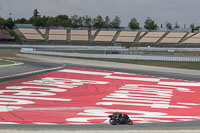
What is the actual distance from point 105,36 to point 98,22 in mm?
19676

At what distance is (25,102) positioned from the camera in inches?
835

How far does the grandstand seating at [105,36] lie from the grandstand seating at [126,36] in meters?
2.98

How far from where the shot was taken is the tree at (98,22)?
137000 millimetres

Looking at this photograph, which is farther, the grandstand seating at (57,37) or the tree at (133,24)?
the tree at (133,24)

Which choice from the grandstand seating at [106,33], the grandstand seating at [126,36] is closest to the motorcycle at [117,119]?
the grandstand seating at [126,36]

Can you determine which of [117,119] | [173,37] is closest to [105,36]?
[173,37]

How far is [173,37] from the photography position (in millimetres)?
113562

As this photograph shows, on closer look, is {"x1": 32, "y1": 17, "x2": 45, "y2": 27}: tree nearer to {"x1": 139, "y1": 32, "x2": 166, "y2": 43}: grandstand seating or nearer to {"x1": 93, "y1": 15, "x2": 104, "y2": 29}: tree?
{"x1": 93, "y1": 15, "x2": 104, "y2": 29}: tree

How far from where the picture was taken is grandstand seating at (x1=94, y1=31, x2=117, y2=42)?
116 metres

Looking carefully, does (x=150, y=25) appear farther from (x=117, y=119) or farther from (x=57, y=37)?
(x=117, y=119)

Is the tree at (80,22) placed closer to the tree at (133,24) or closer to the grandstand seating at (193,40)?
the tree at (133,24)

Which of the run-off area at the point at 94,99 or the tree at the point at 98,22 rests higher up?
the tree at the point at 98,22

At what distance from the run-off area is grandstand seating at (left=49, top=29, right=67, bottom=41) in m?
80.6

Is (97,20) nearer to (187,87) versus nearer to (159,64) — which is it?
(159,64)
